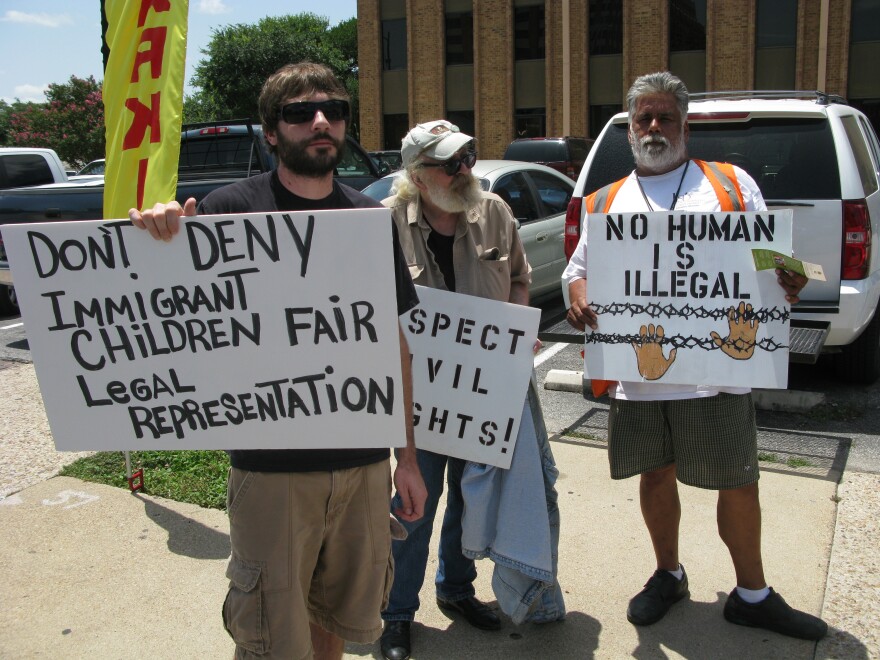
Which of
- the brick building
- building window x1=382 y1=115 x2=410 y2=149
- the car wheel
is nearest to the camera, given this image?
the car wheel

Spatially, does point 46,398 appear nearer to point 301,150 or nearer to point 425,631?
point 301,150

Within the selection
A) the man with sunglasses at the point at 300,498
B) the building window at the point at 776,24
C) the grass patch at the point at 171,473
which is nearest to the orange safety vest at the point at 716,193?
the man with sunglasses at the point at 300,498

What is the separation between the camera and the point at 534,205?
883 cm

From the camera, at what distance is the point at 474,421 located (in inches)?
118

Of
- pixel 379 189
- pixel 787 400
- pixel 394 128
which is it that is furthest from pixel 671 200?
pixel 394 128

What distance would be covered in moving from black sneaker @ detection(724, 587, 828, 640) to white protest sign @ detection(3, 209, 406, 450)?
1.62 m

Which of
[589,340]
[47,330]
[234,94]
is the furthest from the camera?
[234,94]

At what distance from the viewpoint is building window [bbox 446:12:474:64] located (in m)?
30.8

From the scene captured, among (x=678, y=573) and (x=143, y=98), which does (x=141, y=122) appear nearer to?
(x=143, y=98)

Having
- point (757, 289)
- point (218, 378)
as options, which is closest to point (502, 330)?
point (757, 289)

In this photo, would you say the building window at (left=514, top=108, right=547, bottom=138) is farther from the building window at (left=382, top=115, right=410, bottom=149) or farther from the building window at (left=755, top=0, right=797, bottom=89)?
the building window at (left=755, top=0, right=797, bottom=89)

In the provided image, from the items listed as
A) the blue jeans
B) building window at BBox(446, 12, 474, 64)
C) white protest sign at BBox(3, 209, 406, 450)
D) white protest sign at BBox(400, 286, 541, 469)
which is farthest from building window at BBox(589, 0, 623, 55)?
white protest sign at BBox(3, 209, 406, 450)

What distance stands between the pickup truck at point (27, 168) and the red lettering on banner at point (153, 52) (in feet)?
29.5

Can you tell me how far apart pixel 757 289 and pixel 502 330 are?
34.6 inches
